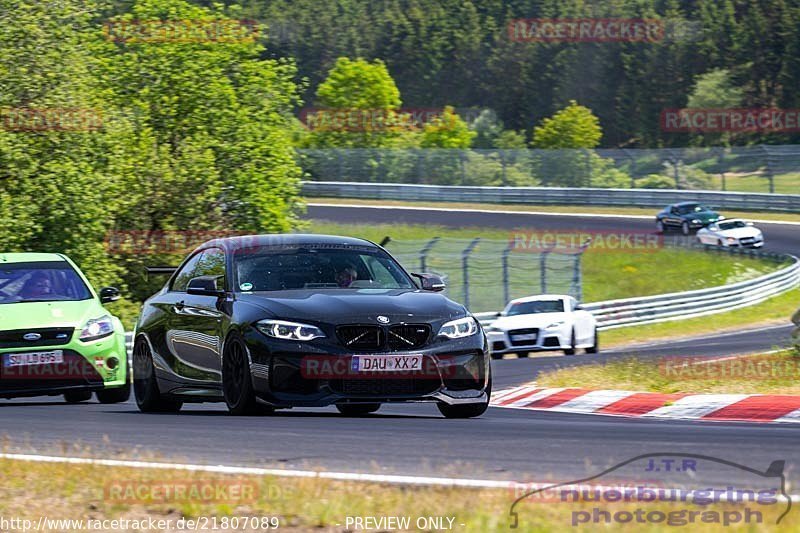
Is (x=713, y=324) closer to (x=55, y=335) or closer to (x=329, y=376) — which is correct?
(x=55, y=335)

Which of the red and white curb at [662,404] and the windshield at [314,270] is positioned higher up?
the windshield at [314,270]

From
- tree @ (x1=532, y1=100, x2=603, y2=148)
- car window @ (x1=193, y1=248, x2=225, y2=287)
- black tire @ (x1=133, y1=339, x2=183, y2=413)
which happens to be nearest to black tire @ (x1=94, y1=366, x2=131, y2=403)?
black tire @ (x1=133, y1=339, x2=183, y2=413)

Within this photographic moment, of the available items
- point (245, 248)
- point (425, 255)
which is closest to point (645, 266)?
point (425, 255)

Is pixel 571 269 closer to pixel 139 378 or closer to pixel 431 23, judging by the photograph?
pixel 139 378

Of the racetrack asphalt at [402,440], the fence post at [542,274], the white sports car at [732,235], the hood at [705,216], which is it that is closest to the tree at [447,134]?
the hood at [705,216]

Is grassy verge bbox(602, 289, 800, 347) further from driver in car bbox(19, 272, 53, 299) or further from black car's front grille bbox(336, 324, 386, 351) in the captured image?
black car's front grille bbox(336, 324, 386, 351)

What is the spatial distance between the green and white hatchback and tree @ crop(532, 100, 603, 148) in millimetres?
79295

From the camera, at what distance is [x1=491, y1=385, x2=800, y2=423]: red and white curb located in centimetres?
1077

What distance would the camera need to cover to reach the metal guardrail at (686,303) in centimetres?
3447

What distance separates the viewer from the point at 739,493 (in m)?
5.95

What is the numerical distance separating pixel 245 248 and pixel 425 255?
20.5m

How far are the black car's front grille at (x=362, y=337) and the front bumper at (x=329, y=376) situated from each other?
8cm

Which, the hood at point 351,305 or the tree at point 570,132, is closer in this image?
the hood at point 351,305

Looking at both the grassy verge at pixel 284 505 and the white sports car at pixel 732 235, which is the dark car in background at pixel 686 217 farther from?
the grassy verge at pixel 284 505
